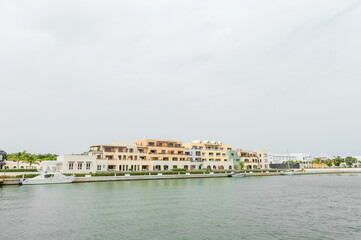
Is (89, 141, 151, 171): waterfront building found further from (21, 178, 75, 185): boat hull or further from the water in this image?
the water

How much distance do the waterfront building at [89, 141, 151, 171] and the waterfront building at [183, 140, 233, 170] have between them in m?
29.5

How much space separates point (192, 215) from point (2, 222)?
21.6 m

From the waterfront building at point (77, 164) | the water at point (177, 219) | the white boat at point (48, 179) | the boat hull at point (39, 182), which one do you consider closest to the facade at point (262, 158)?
the waterfront building at point (77, 164)

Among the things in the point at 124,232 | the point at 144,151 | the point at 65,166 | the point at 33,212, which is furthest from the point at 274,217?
the point at 144,151

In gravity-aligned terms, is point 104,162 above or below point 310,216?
above

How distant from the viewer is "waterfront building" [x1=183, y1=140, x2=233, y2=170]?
132125mm

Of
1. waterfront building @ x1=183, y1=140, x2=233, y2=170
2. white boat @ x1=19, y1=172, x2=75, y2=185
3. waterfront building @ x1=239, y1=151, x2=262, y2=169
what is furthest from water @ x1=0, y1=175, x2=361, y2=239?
waterfront building @ x1=239, y1=151, x2=262, y2=169

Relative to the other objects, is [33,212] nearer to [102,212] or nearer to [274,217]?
[102,212]

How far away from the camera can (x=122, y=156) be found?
10288cm

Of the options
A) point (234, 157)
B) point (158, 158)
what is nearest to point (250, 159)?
point (234, 157)

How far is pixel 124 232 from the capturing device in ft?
81.3

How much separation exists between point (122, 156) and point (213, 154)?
53072mm

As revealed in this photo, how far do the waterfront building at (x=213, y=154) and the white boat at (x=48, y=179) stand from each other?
65495 mm

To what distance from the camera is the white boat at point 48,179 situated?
234 ft
